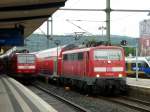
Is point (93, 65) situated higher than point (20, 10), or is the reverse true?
point (20, 10)

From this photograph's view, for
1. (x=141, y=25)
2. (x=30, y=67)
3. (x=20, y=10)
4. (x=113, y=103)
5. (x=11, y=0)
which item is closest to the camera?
(x=11, y=0)

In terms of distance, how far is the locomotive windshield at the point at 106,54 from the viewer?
27.8 meters

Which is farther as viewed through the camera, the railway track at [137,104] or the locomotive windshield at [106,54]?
the locomotive windshield at [106,54]

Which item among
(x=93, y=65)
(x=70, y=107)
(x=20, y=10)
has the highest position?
(x=20, y=10)

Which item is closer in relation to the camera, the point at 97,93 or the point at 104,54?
the point at 104,54

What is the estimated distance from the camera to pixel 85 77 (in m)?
28.4

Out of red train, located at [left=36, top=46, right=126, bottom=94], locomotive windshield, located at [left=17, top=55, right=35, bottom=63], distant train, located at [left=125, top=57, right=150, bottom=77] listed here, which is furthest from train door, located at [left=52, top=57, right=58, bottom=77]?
distant train, located at [left=125, top=57, right=150, bottom=77]

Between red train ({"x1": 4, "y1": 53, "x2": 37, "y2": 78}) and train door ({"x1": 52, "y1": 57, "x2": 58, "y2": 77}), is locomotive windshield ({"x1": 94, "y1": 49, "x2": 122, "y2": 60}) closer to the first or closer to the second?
train door ({"x1": 52, "y1": 57, "x2": 58, "y2": 77})

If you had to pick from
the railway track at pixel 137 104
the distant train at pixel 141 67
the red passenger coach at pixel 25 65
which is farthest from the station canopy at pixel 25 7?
the distant train at pixel 141 67

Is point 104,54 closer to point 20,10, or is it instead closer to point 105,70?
point 105,70

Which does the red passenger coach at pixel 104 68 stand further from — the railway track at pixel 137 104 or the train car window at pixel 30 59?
the train car window at pixel 30 59

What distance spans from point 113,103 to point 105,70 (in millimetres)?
3660

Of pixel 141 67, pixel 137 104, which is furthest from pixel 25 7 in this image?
pixel 141 67

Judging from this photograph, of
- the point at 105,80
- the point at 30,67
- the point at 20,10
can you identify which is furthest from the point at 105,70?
the point at 30,67
